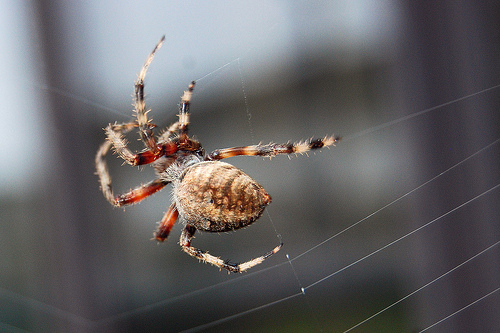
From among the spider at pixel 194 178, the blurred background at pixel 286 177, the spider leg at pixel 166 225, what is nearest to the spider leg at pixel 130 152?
the spider at pixel 194 178

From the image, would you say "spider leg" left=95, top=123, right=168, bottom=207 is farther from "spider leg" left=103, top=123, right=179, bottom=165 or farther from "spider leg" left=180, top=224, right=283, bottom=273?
"spider leg" left=180, top=224, right=283, bottom=273

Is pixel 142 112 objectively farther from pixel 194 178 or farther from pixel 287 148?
pixel 287 148

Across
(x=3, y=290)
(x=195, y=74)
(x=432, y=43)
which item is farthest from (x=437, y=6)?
(x=3, y=290)

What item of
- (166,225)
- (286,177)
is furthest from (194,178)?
(286,177)

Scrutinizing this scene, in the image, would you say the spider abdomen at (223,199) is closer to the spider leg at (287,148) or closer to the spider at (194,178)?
the spider at (194,178)

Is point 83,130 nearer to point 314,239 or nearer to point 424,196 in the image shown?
point 314,239

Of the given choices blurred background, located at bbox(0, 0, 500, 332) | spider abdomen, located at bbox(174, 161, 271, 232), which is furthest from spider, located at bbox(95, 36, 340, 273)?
blurred background, located at bbox(0, 0, 500, 332)

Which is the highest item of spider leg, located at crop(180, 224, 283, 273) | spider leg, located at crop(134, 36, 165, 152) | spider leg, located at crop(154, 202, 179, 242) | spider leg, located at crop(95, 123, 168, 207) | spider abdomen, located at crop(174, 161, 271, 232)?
spider leg, located at crop(134, 36, 165, 152)
